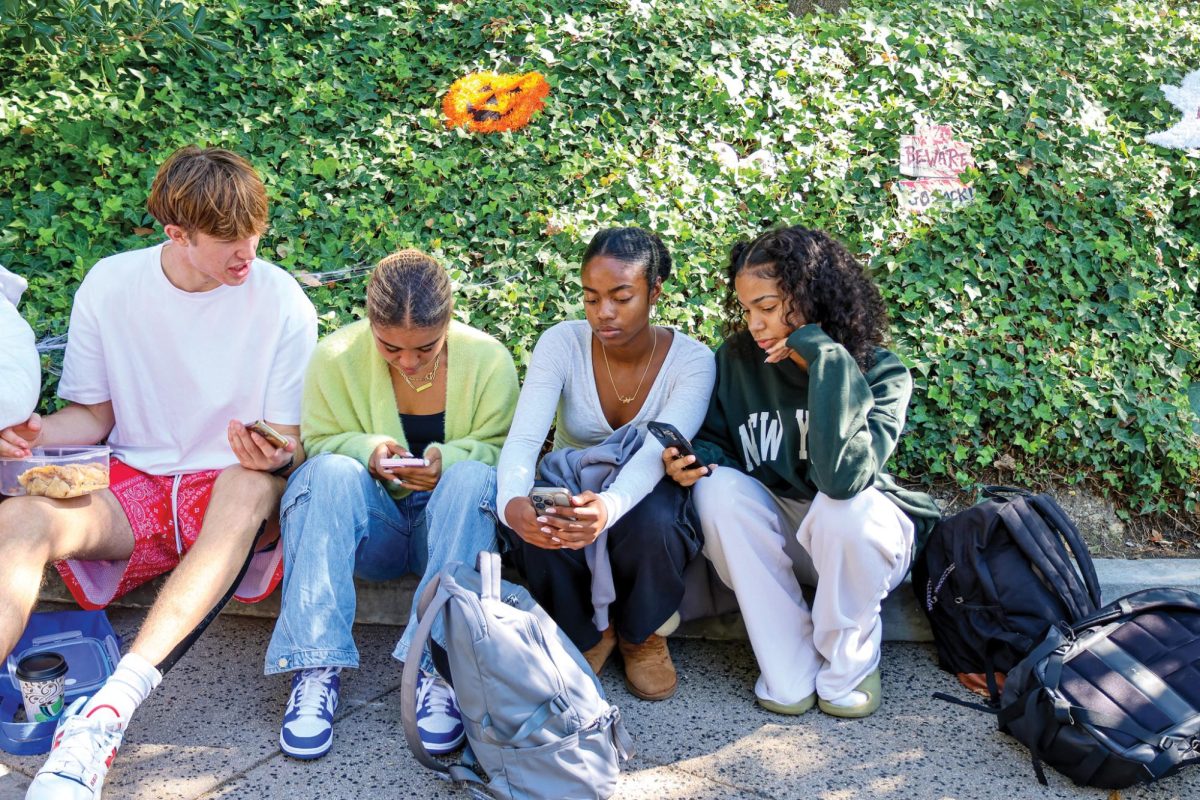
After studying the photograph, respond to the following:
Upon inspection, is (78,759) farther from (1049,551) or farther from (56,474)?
(1049,551)

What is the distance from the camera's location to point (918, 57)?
5.10 metres

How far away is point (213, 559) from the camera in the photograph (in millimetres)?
2791

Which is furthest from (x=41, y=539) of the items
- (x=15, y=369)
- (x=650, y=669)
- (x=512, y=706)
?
(x=650, y=669)

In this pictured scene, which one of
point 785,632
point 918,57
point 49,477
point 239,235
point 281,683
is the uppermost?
point 918,57

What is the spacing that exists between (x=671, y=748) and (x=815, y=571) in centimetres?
67

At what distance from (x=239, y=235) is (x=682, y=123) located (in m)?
2.47

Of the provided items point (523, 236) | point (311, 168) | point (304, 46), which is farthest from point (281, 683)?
point (304, 46)

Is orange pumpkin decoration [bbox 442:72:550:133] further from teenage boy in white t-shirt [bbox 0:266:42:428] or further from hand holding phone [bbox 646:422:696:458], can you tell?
teenage boy in white t-shirt [bbox 0:266:42:428]

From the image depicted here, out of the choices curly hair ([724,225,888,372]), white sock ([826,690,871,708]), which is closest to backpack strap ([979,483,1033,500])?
curly hair ([724,225,888,372])

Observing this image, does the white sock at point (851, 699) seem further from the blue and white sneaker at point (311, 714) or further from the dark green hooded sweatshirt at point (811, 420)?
the blue and white sneaker at point (311, 714)

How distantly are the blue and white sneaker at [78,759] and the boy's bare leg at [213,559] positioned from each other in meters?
0.19

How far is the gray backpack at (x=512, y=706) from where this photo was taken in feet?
8.07

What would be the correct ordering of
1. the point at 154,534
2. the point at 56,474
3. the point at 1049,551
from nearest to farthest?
the point at 56,474, the point at 1049,551, the point at 154,534

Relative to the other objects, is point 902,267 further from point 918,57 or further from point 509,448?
point 509,448
